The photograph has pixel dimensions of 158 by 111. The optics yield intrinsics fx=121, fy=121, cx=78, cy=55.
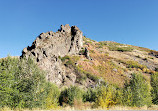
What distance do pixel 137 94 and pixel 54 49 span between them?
48628 mm

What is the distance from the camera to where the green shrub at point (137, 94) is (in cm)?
2266

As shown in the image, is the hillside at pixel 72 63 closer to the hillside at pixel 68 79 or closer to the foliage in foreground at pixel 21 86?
the hillside at pixel 68 79

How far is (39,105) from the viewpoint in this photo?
17828 millimetres

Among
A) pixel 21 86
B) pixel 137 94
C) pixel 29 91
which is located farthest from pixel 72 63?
pixel 29 91

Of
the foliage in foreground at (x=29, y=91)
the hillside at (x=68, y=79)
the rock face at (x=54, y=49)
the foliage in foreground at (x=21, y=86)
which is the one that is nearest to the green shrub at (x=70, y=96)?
the hillside at (x=68, y=79)

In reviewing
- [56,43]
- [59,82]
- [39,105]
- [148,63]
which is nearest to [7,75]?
[39,105]

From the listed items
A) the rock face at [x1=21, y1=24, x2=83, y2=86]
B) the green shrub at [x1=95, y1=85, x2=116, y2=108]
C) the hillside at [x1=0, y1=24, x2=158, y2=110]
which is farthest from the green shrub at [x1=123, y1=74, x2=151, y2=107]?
the rock face at [x1=21, y1=24, x2=83, y2=86]

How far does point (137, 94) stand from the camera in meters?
24.0

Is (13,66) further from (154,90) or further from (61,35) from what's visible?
(61,35)

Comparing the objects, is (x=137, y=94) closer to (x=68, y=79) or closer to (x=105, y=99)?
(x=105, y=99)

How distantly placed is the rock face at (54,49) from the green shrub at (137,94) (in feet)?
104

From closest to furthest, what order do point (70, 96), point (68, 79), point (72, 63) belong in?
point (70, 96), point (68, 79), point (72, 63)

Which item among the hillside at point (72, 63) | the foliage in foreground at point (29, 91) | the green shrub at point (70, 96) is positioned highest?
the hillside at point (72, 63)

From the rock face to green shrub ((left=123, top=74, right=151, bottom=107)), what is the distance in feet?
104
